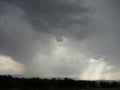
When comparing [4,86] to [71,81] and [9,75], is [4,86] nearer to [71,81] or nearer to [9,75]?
[9,75]

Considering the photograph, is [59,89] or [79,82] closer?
[59,89]

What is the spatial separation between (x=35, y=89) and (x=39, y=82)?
5789 mm

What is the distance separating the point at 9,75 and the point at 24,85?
9224mm

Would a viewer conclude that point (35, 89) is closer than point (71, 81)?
Yes

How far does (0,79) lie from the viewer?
47062 millimetres

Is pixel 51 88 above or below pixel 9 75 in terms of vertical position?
below

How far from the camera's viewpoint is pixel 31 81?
46.8 m

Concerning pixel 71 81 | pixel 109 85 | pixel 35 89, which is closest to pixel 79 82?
pixel 71 81

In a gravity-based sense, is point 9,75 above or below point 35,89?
above

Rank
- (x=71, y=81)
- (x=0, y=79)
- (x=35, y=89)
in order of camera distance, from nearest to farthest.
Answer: (x=35, y=89) < (x=0, y=79) < (x=71, y=81)

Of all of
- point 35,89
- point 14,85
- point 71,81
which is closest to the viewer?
point 35,89

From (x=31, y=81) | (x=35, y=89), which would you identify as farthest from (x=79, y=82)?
(x=35, y=89)

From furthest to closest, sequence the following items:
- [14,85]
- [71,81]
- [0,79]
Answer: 1. [71,81]
2. [0,79]
3. [14,85]

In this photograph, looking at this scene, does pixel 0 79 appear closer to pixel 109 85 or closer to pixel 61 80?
pixel 61 80
